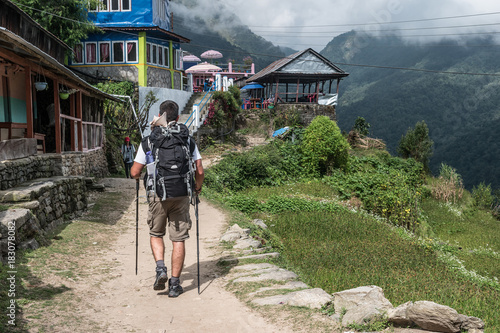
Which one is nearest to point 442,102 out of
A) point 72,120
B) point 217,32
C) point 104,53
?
point 217,32

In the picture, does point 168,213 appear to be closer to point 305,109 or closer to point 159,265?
point 159,265

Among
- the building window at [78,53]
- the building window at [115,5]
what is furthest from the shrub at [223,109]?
the building window at [78,53]

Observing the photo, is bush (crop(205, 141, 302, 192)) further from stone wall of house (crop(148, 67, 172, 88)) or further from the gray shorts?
the gray shorts

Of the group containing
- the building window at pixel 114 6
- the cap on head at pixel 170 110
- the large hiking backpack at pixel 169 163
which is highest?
the building window at pixel 114 6

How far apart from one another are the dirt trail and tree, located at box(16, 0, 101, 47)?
18.5 metres

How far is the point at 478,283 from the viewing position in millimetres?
9016

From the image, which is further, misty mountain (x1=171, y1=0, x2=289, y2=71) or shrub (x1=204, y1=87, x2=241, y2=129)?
misty mountain (x1=171, y1=0, x2=289, y2=71)

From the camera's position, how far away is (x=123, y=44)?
25.4 metres

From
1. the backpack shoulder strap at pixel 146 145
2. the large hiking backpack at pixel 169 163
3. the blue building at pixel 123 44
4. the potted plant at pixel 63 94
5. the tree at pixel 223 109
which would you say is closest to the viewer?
the large hiking backpack at pixel 169 163

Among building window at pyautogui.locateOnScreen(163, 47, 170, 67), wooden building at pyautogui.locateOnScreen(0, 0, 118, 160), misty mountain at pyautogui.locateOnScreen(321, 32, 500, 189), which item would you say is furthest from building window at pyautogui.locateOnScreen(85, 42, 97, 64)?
misty mountain at pyautogui.locateOnScreen(321, 32, 500, 189)

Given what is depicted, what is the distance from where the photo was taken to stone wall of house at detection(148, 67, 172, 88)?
26.0 meters

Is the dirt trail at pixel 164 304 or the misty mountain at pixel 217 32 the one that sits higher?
the misty mountain at pixel 217 32

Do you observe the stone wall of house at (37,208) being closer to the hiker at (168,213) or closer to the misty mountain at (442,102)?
the hiker at (168,213)

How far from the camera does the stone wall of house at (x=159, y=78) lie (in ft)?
85.1
